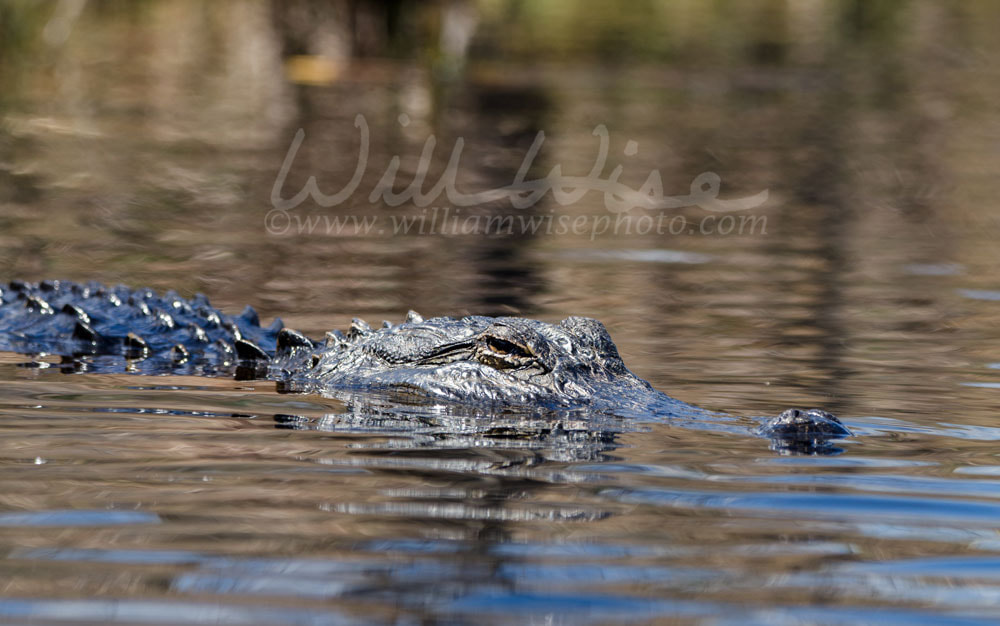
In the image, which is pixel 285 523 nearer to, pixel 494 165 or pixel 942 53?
pixel 494 165

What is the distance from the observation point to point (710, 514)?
3.83m

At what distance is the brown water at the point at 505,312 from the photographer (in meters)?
3.26

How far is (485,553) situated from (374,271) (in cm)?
569

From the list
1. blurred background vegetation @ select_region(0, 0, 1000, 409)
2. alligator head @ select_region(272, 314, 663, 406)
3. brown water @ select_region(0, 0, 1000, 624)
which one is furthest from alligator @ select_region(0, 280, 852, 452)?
blurred background vegetation @ select_region(0, 0, 1000, 409)

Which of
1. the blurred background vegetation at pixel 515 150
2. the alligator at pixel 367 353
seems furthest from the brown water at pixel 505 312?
the alligator at pixel 367 353

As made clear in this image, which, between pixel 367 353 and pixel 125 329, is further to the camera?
pixel 125 329

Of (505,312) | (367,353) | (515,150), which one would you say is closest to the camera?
(367,353)

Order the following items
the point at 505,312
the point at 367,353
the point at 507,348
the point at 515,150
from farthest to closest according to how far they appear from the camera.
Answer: the point at 515,150 → the point at 505,312 → the point at 367,353 → the point at 507,348

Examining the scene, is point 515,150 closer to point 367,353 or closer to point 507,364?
point 367,353

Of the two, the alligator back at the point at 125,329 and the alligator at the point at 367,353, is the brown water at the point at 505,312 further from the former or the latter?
the alligator back at the point at 125,329

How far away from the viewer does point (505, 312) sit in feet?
24.8

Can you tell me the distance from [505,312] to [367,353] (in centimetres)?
170

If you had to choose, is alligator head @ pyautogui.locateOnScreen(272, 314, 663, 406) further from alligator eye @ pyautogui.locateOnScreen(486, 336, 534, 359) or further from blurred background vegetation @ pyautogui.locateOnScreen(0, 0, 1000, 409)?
blurred background vegetation @ pyautogui.locateOnScreen(0, 0, 1000, 409)

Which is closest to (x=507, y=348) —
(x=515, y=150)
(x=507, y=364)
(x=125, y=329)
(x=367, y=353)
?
(x=507, y=364)
